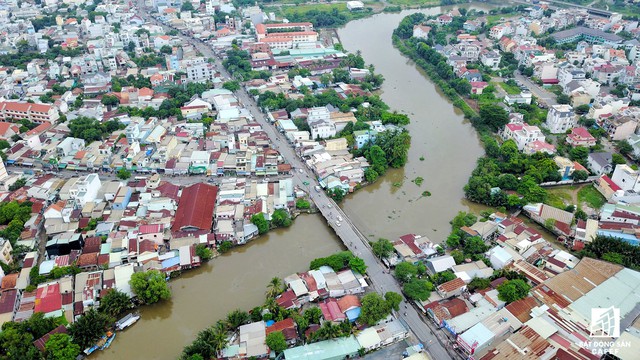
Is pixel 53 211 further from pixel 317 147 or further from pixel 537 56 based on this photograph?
pixel 537 56

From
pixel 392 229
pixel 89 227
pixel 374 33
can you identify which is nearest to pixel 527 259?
pixel 392 229

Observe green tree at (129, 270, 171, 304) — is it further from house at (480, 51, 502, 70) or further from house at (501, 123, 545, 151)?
house at (480, 51, 502, 70)

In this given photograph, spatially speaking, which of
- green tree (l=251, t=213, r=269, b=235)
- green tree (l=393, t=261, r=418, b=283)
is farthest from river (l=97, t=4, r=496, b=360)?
green tree (l=393, t=261, r=418, b=283)

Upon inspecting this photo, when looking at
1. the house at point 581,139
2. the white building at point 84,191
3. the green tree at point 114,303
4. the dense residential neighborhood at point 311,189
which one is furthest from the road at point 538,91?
the green tree at point 114,303

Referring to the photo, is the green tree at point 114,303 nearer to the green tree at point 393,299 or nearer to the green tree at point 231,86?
the green tree at point 393,299

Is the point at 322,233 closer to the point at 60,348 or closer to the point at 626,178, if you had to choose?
the point at 60,348

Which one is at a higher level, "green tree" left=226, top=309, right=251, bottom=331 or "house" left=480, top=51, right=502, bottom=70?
"house" left=480, top=51, right=502, bottom=70
